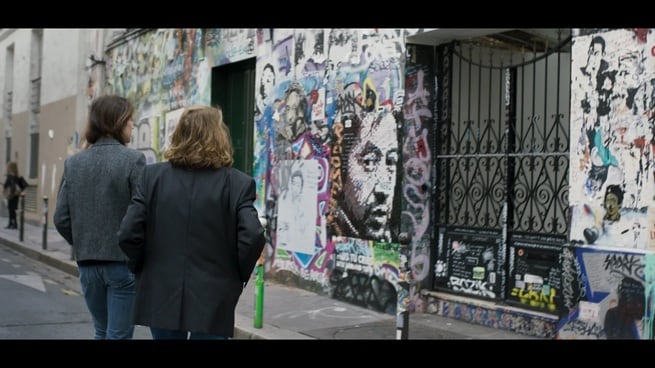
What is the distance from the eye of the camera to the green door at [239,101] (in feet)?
39.3

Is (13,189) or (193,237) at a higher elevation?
(193,237)

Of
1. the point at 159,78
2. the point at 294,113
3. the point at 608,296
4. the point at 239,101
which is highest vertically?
the point at 159,78

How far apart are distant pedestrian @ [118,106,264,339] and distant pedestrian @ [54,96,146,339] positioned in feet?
1.88

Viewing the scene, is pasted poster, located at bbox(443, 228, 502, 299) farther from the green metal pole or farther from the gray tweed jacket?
the gray tweed jacket

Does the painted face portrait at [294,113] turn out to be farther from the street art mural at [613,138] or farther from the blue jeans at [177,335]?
the blue jeans at [177,335]

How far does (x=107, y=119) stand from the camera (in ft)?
13.7

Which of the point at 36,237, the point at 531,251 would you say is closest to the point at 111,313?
the point at 531,251

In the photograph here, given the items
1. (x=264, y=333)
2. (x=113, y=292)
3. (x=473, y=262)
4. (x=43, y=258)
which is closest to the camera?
(x=113, y=292)

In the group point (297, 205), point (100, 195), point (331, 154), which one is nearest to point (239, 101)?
point (297, 205)

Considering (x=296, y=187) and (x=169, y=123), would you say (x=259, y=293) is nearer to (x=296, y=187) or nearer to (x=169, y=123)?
(x=296, y=187)

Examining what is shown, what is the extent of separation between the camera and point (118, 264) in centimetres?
406

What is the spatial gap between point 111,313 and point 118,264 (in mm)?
267

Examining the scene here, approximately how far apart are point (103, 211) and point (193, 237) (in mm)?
920

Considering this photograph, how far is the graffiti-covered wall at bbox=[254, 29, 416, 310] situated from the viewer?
862cm
